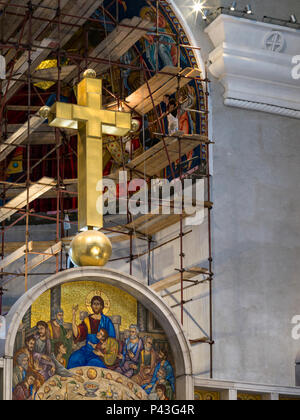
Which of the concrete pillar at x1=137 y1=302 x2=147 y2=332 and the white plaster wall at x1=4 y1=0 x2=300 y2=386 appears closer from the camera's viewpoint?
the concrete pillar at x1=137 y1=302 x2=147 y2=332

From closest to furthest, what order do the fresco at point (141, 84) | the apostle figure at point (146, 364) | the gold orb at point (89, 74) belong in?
the gold orb at point (89, 74), the apostle figure at point (146, 364), the fresco at point (141, 84)

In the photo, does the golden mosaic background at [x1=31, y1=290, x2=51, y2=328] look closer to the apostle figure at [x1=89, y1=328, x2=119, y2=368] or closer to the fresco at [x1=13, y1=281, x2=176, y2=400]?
the fresco at [x1=13, y1=281, x2=176, y2=400]

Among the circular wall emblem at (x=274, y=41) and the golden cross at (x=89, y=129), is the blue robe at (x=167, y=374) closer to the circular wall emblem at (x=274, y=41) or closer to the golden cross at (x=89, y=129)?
the golden cross at (x=89, y=129)

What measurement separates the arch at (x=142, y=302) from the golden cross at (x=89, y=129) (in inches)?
58.5

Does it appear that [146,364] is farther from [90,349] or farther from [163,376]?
[90,349]

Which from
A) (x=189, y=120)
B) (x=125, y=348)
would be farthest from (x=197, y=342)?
(x=125, y=348)

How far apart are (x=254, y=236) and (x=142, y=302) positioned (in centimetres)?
558

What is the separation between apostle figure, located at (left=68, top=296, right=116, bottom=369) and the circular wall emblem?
24.1 feet

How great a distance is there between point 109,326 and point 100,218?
2095 mm

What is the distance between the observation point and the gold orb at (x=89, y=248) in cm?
882

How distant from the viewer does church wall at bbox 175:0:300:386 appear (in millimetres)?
15328

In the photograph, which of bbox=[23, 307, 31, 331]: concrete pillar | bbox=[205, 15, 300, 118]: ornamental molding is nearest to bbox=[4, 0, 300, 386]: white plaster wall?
bbox=[205, 15, 300, 118]: ornamental molding

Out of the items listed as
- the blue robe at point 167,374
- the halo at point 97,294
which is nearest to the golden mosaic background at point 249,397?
the blue robe at point 167,374
